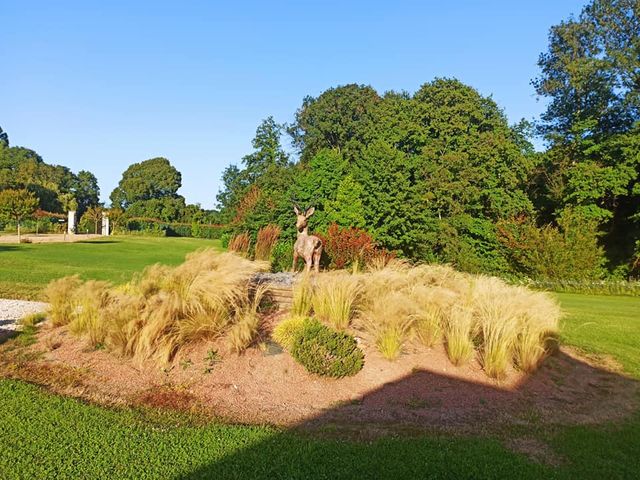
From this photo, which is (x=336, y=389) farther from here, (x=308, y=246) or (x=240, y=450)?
(x=308, y=246)

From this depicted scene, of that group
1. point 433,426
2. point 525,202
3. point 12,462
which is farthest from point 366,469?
point 525,202

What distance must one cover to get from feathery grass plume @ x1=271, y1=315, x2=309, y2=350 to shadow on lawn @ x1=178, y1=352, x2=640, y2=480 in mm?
1315

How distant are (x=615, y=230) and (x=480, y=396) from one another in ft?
85.4

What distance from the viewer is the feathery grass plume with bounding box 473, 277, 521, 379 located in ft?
18.4

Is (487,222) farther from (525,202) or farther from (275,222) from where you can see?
(275,222)

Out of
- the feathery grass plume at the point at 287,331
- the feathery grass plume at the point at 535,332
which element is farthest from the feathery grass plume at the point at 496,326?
the feathery grass plume at the point at 287,331

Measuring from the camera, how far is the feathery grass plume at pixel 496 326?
18.4ft

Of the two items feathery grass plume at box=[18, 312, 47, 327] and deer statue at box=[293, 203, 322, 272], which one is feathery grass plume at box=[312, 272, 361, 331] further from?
feathery grass plume at box=[18, 312, 47, 327]

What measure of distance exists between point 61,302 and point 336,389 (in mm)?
4571

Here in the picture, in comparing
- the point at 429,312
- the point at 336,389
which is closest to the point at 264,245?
the point at 429,312

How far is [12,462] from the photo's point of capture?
3.17 metres

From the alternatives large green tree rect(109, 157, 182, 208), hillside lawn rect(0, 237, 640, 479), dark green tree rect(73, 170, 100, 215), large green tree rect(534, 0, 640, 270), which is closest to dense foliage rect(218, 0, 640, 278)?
large green tree rect(534, 0, 640, 270)

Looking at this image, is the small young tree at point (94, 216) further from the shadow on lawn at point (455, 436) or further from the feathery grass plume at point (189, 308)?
the shadow on lawn at point (455, 436)

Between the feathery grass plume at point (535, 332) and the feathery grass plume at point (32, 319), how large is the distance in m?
6.92
